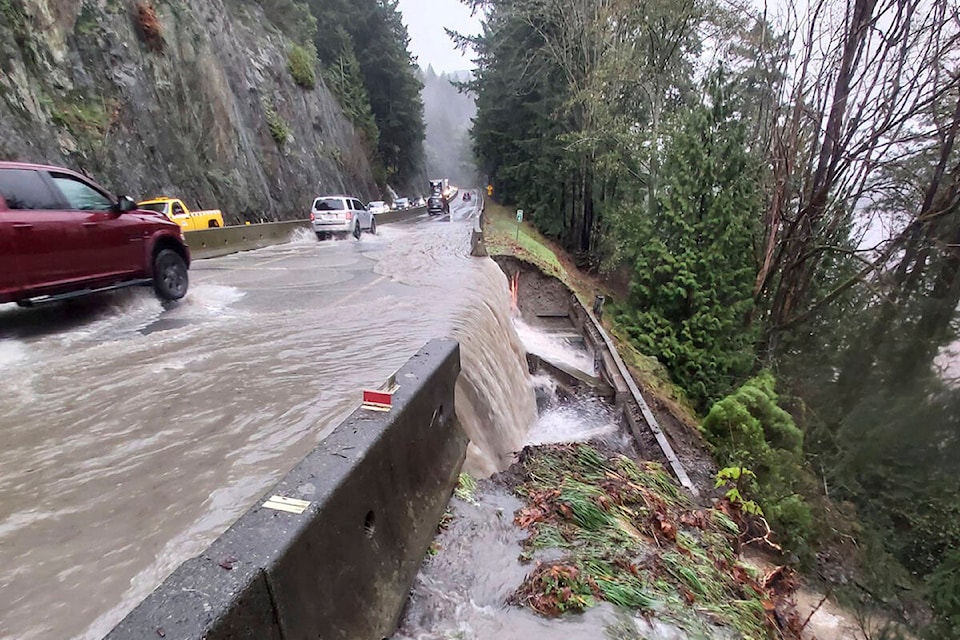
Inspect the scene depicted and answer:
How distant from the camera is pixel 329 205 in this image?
21.4 meters

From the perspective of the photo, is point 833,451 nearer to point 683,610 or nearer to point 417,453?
point 683,610

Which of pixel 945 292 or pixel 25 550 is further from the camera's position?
pixel 945 292

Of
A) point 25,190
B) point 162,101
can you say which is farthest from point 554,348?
point 162,101

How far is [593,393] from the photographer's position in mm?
11414

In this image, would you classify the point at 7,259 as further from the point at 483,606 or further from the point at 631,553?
the point at 631,553

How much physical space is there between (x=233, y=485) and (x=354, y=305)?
5.91 meters

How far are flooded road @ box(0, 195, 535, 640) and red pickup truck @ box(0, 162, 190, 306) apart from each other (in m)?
0.73

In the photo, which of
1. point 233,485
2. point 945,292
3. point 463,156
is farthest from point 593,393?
point 463,156

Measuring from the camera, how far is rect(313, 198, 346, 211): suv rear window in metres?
21.3

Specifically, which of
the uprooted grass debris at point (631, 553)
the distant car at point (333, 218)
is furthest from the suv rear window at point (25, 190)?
the distant car at point (333, 218)

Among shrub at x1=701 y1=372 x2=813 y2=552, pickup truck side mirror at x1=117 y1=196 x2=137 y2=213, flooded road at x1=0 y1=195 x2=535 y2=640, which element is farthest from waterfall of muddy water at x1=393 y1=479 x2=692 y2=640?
shrub at x1=701 y1=372 x2=813 y2=552

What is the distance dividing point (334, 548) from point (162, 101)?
22.0m

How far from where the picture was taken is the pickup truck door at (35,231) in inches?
217

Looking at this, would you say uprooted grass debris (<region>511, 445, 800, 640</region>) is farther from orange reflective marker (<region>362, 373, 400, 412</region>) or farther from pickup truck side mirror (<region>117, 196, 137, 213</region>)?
pickup truck side mirror (<region>117, 196, 137, 213</region>)
